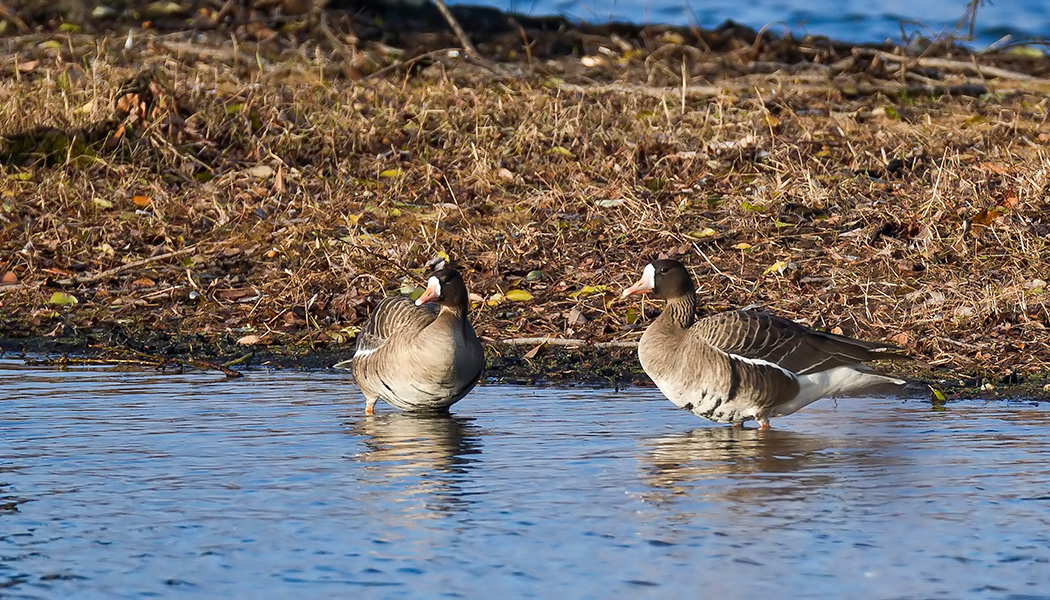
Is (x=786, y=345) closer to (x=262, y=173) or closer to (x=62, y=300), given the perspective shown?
(x=62, y=300)

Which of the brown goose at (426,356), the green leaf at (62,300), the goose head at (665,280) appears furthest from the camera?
the green leaf at (62,300)

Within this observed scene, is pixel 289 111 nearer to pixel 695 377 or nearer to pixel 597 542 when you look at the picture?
pixel 695 377

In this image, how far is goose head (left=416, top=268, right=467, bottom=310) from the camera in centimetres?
945

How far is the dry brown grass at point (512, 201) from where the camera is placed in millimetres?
11688

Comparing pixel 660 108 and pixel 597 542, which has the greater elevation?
pixel 660 108

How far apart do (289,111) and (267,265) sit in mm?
3163

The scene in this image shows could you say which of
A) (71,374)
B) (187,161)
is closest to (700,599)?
(71,374)

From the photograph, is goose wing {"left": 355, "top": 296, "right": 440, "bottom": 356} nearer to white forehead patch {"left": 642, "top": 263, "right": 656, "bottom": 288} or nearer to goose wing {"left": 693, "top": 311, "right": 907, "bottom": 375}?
white forehead patch {"left": 642, "top": 263, "right": 656, "bottom": 288}

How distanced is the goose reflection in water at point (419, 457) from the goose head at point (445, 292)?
2.26 feet

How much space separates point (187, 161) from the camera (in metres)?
14.9

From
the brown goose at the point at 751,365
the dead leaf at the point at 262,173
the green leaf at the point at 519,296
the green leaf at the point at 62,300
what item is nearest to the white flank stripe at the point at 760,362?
the brown goose at the point at 751,365

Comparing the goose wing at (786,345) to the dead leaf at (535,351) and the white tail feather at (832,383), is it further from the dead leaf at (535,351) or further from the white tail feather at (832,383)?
the dead leaf at (535,351)

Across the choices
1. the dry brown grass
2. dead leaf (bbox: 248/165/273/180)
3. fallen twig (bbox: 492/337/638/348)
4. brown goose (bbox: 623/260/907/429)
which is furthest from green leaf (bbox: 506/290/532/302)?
dead leaf (bbox: 248/165/273/180)

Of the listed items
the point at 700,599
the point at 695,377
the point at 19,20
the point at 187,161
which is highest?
the point at 19,20
